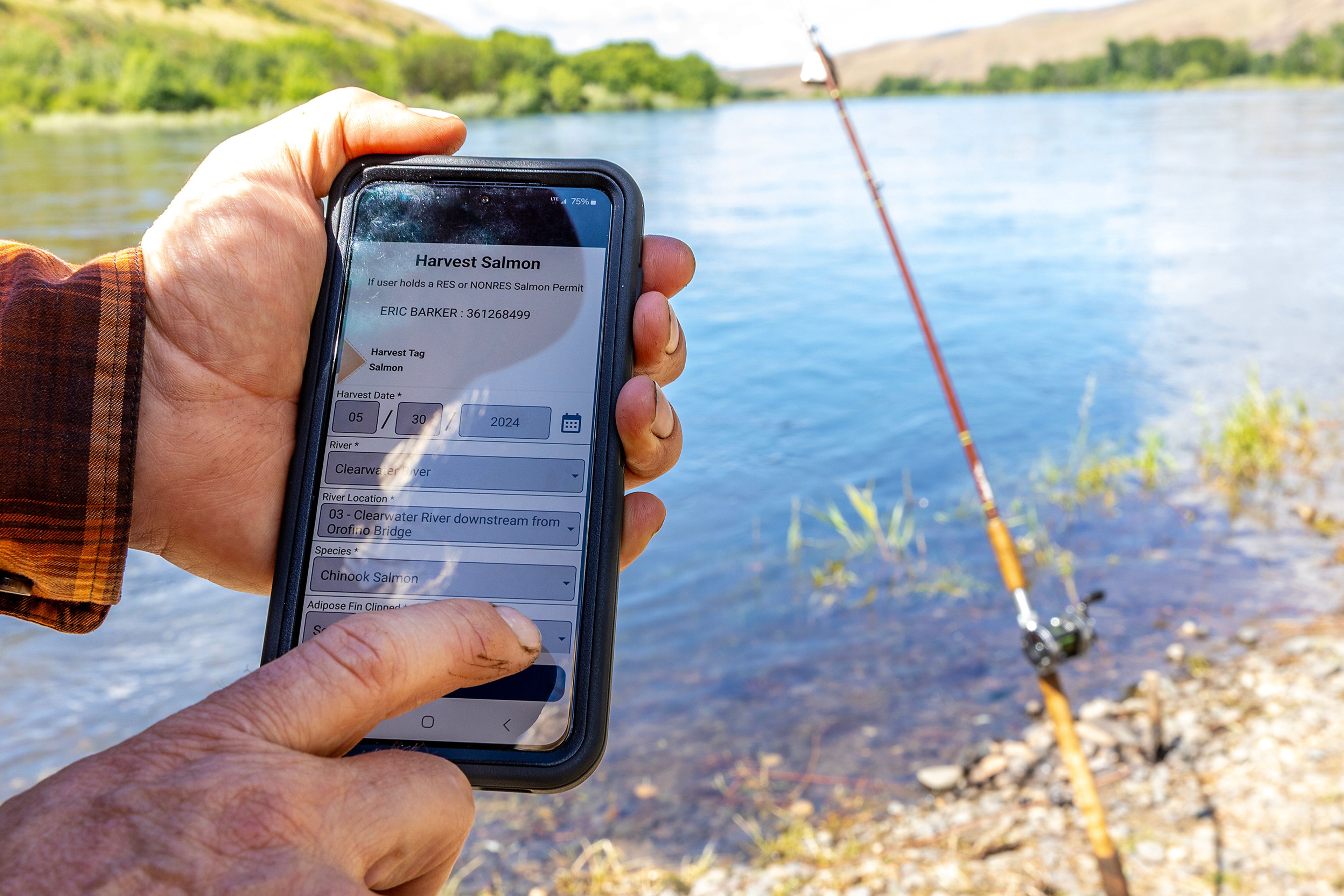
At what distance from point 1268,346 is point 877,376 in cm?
463

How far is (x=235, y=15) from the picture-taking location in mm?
67688

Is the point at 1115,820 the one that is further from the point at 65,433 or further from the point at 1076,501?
the point at 1076,501

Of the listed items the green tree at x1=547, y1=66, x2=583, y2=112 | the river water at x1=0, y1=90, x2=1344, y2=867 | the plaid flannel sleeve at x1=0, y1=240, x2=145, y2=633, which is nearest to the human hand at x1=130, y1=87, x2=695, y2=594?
the plaid flannel sleeve at x1=0, y1=240, x2=145, y2=633

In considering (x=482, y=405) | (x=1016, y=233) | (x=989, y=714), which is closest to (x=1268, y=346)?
(x=1016, y=233)

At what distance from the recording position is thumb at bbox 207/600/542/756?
3.10ft

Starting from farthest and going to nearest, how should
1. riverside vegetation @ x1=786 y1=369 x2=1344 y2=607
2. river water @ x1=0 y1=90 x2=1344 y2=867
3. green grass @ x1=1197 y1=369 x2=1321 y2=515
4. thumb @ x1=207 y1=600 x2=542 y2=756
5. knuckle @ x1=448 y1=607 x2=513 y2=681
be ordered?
green grass @ x1=1197 y1=369 x2=1321 y2=515, riverside vegetation @ x1=786 y1=369 x2=1344 y2=607, river water @ x1=0 y1=90 x2=1344 y2=867, knuckle @ x1=448 y1=607 x2=513 y2=681, thumb @ x1=207 y1=600 x2=542 y2=756

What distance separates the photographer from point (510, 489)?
1623 mm

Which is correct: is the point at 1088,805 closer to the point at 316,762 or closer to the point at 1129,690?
the point at 1129,690

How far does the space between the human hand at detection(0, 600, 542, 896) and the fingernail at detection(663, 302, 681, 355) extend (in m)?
0.83

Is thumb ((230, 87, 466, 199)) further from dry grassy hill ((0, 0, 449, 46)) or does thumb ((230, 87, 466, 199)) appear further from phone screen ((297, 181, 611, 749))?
dry grassy hill ((0, 0, 449, 46))

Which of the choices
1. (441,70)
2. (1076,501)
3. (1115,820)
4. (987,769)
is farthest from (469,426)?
(441,70)

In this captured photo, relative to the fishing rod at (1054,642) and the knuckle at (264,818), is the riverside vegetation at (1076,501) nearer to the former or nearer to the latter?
the fishing rod at (1054,642)

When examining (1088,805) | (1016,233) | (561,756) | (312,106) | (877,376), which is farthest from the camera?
(1016,233)

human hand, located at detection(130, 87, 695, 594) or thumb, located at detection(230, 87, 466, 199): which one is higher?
thumb, located at detection(230, 87, 466, 199)
